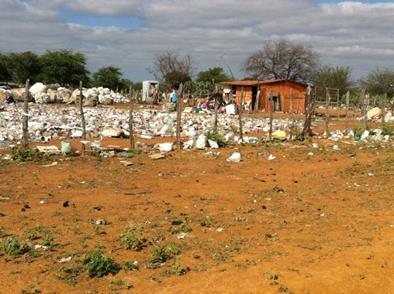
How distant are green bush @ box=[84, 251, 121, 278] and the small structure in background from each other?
35.2 metres

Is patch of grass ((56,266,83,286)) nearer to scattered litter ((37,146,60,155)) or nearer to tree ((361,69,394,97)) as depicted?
scattered litter ((37,146,60,155))

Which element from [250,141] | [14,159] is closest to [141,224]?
[14,159]

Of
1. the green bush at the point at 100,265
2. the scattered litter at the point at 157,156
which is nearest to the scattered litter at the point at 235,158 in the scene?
the scattered litter at the point at 157,156

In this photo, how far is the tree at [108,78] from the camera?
53.6m

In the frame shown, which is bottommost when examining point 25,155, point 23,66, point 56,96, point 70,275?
point 70,275

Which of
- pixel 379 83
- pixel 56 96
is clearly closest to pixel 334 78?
pixel 379 83

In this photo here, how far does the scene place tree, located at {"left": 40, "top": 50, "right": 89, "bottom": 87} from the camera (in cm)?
4953

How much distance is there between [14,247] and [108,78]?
4878 centimetres

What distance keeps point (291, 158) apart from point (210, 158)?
6.44 feet

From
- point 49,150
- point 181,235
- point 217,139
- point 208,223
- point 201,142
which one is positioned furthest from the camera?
point 217,139

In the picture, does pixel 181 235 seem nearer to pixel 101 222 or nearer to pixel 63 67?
pixel 101 222

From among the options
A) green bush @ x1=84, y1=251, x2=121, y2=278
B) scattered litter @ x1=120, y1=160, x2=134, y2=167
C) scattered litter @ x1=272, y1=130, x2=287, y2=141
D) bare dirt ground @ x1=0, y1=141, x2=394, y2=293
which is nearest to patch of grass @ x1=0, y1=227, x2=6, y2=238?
bare dirt ground @ x1=0, y1=141, x2=394, y2=293

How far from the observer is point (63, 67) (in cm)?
4966

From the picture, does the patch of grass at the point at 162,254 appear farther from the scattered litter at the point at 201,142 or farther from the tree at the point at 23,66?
the tree at the point at 23,66
